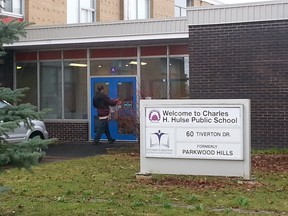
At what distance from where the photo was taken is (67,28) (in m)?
18.8

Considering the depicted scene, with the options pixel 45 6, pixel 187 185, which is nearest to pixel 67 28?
pixel 45 6

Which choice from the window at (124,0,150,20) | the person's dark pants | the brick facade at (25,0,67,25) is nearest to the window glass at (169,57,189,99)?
the person's dark pants

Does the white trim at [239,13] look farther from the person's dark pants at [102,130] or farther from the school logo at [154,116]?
the school logo at [154,116]

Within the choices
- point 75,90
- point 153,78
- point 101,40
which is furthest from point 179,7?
point 101,40

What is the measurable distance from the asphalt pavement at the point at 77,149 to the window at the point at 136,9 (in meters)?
11.2

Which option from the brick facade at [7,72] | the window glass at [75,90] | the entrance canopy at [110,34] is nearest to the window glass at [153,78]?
the entrance canopy at [110,34]

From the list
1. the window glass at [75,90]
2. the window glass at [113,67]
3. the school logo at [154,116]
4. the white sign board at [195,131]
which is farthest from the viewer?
the window glass at [75,90]

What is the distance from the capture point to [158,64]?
62.9 ft

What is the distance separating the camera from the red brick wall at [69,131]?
1988 centimetres

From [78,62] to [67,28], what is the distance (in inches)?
69.0

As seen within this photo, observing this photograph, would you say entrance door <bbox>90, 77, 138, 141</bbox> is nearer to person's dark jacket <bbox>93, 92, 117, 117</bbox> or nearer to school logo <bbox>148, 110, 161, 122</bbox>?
person's dark jacket <bbox>93, 92, 117, 117</bbox>

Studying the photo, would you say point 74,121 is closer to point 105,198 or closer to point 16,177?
point 16,177

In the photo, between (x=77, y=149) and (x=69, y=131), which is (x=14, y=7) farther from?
(x=77, y=149)

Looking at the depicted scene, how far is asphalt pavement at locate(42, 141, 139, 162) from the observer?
1555cm
